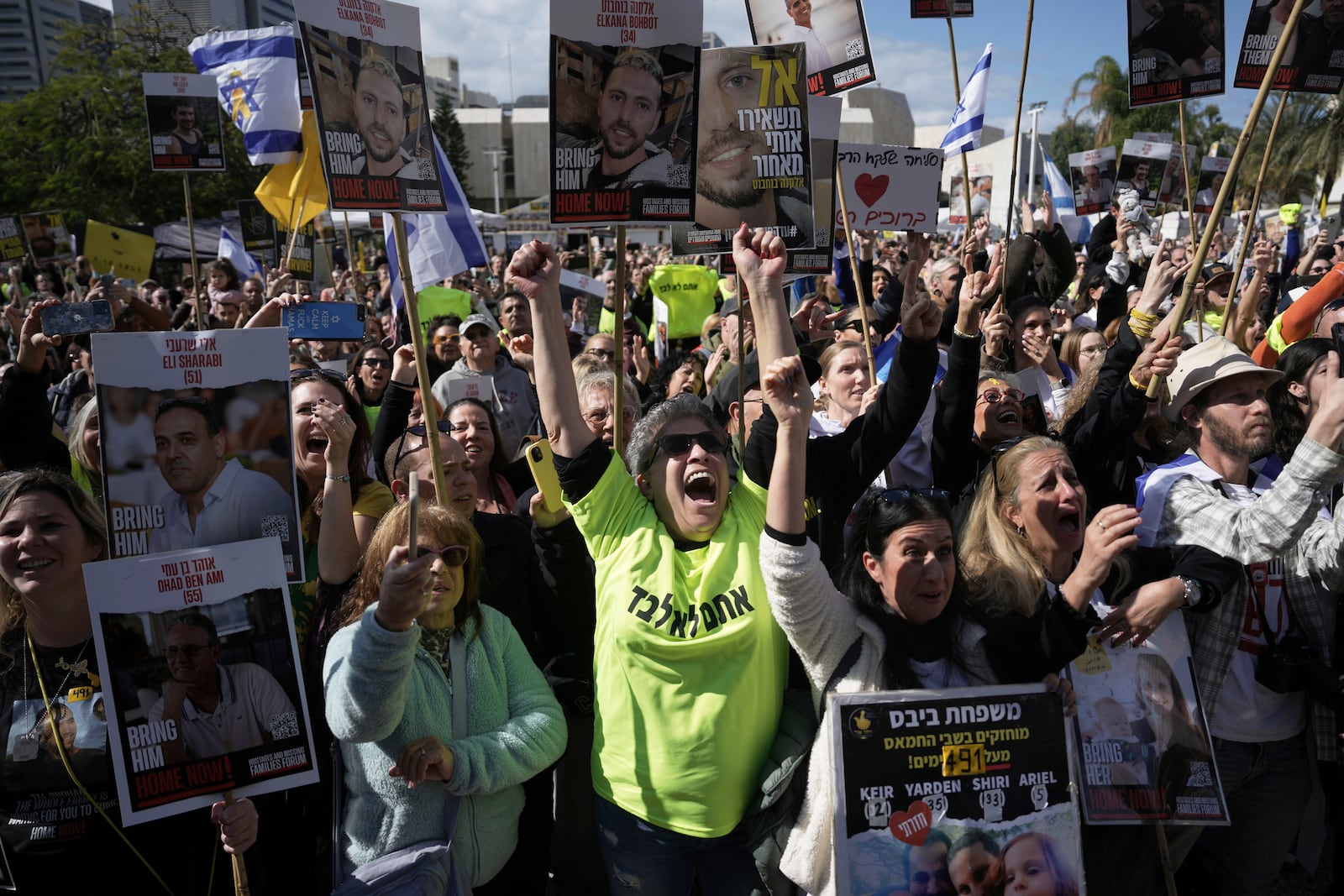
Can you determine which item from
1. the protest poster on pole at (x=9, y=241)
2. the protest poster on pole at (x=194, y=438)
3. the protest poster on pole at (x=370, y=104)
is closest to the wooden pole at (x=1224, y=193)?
the protest poster on pole at (x=370, y=104)

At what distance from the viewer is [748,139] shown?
3.61 meters

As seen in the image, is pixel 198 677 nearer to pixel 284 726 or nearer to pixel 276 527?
pixel 284 726

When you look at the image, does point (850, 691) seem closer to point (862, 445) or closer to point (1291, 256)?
point (862, 445)

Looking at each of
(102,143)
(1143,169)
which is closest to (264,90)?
(1143,169)

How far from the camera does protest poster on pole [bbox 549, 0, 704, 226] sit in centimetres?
323

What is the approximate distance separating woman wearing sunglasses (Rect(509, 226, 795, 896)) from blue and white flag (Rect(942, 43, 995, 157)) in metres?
3.56

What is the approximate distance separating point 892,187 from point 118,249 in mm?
8328

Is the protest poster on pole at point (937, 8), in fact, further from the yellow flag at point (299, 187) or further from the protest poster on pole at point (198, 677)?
the protest poster on pole at point (198, 677)

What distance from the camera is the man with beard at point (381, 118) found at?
124 inches

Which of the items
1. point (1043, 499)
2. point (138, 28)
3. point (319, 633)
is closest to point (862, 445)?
point (1043, 499)

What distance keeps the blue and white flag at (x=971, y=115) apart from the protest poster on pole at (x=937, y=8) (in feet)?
1.15

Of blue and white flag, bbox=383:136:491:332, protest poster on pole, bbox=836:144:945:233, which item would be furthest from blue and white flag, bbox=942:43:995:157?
blue and white flag, bbox=383:136:491:332

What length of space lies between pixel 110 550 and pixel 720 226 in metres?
2.17

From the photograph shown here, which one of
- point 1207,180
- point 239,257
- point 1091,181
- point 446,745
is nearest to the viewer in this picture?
point 446,745
